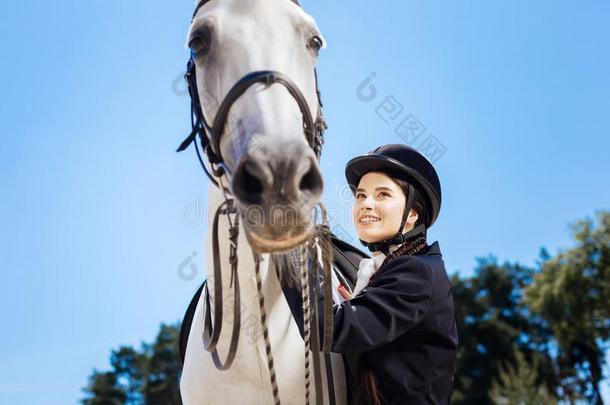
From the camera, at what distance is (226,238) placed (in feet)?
8.57

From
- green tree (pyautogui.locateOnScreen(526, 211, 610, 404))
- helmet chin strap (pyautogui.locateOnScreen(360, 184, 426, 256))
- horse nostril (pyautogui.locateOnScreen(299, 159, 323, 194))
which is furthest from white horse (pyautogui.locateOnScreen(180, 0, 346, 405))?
green tree (pyautogui.locateOnScreen(526, 211, 610, 404))

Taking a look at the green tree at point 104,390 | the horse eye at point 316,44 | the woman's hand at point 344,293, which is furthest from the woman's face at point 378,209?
the green tree at point 104,390

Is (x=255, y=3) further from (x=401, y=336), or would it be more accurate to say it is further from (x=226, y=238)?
(x=401, y=336)

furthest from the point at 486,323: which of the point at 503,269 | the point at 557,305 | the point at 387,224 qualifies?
the point at 387,224

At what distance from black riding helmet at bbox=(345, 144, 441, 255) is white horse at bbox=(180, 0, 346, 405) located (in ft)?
2.52

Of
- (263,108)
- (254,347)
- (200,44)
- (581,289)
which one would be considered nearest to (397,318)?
(254,347)

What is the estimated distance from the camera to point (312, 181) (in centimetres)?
203

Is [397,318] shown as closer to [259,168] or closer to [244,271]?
A: [244,271]

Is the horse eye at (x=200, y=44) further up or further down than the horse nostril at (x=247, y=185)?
further up

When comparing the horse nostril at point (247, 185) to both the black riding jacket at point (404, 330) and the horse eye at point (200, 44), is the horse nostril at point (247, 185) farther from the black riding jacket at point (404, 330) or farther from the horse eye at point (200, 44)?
the horse eye at point (200, 44)

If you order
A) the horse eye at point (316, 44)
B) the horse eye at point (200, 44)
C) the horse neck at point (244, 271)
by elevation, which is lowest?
the horse neck at point (244, 271)

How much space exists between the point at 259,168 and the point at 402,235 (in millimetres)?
1478

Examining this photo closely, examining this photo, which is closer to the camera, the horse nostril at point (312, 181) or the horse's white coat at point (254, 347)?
the horse nostril at point (312, 181)

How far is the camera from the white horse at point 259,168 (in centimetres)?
198
